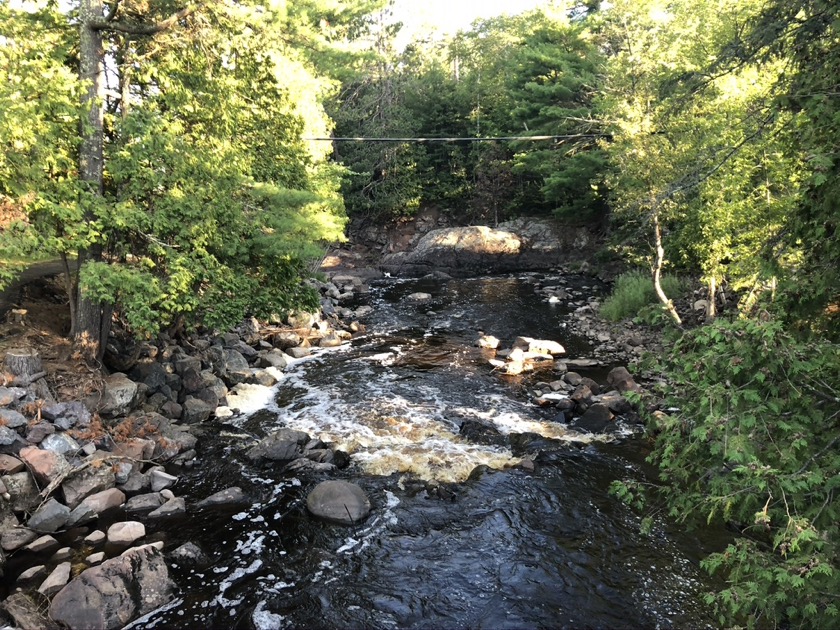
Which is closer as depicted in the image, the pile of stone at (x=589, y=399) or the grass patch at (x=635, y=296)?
the pile of stone at (x=589, y=399)

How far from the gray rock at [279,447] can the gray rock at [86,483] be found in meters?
2.21

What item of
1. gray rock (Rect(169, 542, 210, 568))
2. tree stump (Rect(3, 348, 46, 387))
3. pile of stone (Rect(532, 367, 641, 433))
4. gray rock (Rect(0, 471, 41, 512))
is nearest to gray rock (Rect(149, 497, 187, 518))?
gray rock (Rect(169, 542, 210, 568))

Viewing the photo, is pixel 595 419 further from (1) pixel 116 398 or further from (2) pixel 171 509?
(1) pixel 116 398

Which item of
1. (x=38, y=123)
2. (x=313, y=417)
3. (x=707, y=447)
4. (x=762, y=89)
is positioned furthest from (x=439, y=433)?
(x=762, y=89)

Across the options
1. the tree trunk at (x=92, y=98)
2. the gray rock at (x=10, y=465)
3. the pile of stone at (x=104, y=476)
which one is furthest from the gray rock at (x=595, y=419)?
the tree trunk at (x=92, y=98)

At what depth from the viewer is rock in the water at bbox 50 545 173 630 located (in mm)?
5688

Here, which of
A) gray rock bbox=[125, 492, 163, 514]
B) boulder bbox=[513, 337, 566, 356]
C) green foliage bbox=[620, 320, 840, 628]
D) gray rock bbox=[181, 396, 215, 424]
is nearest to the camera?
green foliage bbox=[620, 320, 840, 628]

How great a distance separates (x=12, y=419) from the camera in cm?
827

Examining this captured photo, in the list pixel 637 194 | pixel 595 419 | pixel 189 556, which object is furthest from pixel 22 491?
pixel 637 194

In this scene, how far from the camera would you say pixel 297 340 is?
17000 mm

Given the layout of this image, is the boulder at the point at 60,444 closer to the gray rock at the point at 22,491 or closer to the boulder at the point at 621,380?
the gray rock at the point at 22,491

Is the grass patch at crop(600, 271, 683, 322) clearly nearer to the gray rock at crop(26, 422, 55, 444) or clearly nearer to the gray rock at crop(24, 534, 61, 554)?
the gray rock at crop(26, 422, 55, 444)

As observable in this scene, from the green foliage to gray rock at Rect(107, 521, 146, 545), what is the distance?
22.0 ft

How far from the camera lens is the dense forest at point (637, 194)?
3.91 metres
